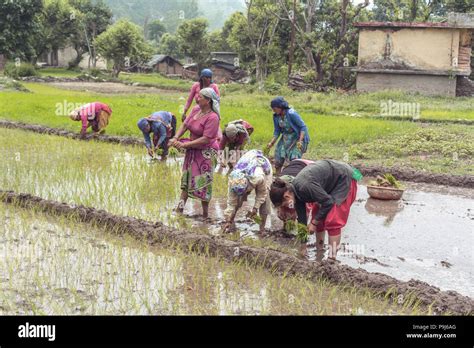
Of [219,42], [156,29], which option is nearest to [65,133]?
[219,42]

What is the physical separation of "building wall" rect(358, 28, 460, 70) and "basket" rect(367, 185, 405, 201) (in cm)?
1659

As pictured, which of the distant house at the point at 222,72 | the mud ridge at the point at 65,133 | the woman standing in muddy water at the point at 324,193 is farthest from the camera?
the distant house at the point at 222,72

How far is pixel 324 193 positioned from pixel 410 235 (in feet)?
6.51

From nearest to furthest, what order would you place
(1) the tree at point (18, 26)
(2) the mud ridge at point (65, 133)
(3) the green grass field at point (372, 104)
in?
(2) the mud ridge at point (65, 133), (3) the green grass field at point (372, 104), (1) the tree at point (18, 26)

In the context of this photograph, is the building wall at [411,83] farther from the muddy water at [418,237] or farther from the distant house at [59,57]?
the distant house at [59,57]

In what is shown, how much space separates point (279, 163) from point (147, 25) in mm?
79534

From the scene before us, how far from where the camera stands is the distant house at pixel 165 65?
5081 cm

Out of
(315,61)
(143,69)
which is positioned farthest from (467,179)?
(143,69)

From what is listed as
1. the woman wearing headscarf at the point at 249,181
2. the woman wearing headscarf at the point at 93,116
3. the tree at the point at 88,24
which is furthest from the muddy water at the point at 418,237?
the tree at the point at 88,24

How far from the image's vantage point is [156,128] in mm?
10305

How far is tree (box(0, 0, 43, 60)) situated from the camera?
37031 millimetres

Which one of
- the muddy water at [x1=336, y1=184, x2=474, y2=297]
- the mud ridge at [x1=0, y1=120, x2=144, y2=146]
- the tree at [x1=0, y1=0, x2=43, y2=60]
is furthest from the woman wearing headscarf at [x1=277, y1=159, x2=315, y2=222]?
the tree at [x1=0, y1=0, x2=43, y2=60]

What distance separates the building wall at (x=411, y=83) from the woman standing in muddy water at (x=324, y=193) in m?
19.1

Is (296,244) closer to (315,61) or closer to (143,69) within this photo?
(315,61)
